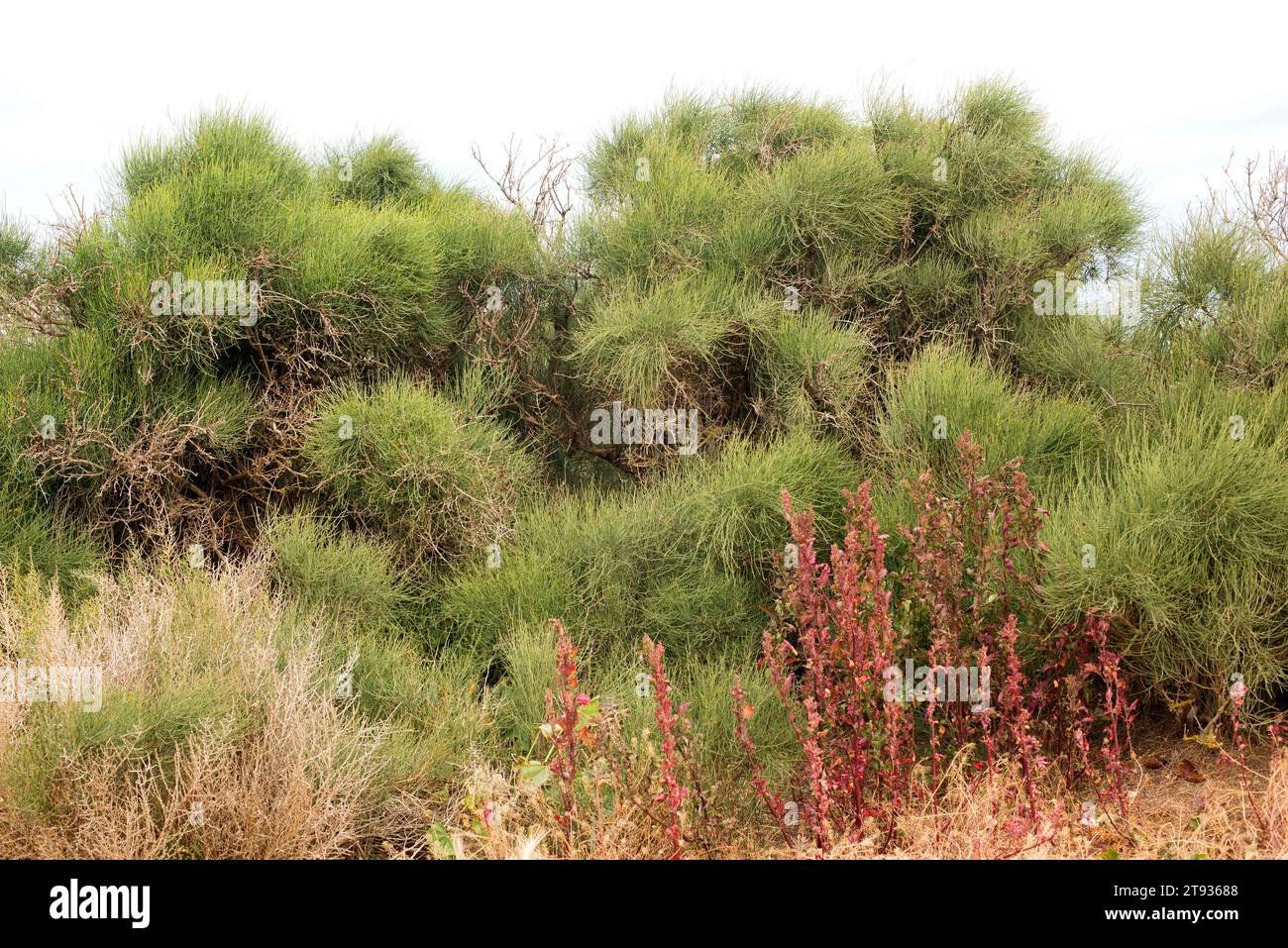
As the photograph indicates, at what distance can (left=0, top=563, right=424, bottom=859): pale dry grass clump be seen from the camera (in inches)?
152

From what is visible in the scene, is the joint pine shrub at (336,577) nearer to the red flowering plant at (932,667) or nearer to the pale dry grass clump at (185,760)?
the pale dry grass clump at (185,760)

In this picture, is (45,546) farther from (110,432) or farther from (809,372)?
(809,372)

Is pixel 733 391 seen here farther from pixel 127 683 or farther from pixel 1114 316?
pixel 127 683

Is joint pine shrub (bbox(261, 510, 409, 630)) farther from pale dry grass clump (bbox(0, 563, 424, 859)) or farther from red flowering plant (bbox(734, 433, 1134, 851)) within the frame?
red flowering plant (bbox(734, 433, 1134, 851))

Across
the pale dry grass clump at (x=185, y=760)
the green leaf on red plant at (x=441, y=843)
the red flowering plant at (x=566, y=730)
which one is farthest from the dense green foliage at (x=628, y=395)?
the red flowering plant at (x=566, y=730)

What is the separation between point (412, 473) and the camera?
6.51m

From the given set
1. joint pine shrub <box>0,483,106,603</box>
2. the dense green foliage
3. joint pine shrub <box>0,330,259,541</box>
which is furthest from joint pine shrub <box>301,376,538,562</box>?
joint pine shrub <box>0,483,106,603</box>

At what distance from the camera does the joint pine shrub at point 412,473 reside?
657cm

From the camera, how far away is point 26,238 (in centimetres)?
768

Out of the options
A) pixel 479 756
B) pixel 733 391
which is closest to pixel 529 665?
pixel 479 756

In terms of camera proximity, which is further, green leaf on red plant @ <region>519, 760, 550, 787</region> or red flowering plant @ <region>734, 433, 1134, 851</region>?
green leaf on red plant @ <region>519, 760, 550, 787</region>

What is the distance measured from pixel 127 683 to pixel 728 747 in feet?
8.47

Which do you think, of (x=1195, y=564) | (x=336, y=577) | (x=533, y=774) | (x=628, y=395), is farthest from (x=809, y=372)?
(x=533, y=774)

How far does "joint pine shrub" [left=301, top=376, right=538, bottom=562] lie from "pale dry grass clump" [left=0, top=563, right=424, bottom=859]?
1.92 meters
